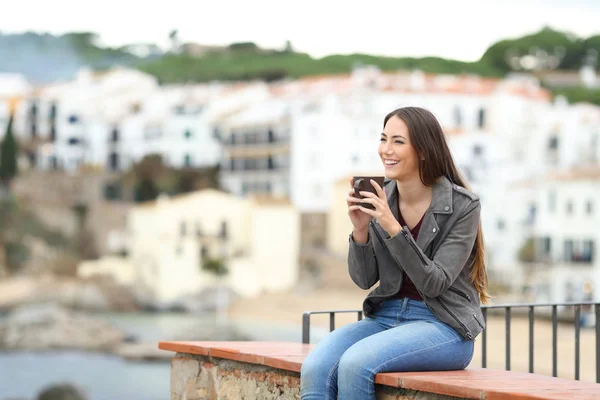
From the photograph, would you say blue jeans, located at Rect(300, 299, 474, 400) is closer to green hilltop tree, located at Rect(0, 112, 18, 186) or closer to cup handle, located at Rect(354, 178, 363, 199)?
cup handle, located at Rect(354, 178, 363, 199)

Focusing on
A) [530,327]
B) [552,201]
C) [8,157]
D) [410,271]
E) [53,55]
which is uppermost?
[53,55]

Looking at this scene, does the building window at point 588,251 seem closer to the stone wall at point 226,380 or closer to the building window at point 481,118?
the building window at point 481,118

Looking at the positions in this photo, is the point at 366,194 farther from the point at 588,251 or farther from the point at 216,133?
the point at 216,133

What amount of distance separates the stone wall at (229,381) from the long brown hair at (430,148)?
0.41 m

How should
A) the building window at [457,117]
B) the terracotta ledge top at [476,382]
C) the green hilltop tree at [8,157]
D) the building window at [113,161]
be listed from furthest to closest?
the green hilltop tree at [8,157] < the building window at [113,161] < the building window at [457,117] < the terracotta ledge top at [476,382]

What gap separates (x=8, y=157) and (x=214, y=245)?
397 inches

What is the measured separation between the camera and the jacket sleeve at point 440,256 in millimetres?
2666

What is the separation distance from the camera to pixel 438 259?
2723 millimetres

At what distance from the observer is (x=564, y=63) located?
54719 millimetres

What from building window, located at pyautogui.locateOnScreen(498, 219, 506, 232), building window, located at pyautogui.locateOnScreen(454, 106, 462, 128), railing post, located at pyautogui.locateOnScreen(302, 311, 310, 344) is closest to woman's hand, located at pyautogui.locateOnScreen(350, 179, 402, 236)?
railing post, located at pyautogui.locateOnScreen(302, 311, 310, 344)

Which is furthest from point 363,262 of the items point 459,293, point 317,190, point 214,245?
point 214,245

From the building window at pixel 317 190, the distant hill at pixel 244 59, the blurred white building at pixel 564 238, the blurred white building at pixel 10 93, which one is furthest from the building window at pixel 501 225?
the blurred white building at pixel 10 93

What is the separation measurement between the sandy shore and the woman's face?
3314 cm

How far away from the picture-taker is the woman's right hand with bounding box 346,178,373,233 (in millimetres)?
2734
